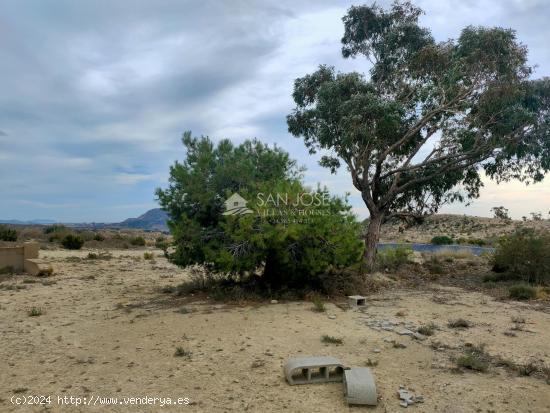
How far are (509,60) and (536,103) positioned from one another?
74.5 inches

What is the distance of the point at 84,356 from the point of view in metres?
5.96

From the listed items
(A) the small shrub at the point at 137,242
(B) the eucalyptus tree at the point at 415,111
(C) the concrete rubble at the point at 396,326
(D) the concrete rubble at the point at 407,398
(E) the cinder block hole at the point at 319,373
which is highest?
(B) the eucalyptus tree at the point at 415,111

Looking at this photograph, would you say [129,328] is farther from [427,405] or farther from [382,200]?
[382,200]

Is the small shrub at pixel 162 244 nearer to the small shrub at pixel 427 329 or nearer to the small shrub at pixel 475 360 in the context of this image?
the small shrub at pixel 427 329

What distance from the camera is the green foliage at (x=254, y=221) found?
933 cm

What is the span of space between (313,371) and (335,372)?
0.27 metres

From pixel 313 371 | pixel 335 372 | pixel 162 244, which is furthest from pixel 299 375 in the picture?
pixel 162 244

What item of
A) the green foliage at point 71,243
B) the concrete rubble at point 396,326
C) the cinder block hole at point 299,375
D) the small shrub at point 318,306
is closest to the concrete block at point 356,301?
the small shrub at point 318,306

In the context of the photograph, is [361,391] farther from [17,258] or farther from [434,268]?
[17,258]

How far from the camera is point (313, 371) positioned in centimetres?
523

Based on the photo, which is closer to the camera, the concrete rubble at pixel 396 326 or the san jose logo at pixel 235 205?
the concrete rubble at pixel 396 326

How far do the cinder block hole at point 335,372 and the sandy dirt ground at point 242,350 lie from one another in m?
0.14

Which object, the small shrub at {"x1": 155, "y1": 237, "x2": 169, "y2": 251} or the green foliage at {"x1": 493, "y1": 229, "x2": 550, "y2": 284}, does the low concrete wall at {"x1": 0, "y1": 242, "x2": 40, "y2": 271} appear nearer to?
the small shrub at {"x1": 155, "y1": 237, "x2": 169, "y2": 251}

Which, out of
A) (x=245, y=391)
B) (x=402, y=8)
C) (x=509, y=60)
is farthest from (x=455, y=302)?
(x=402, y=8)
